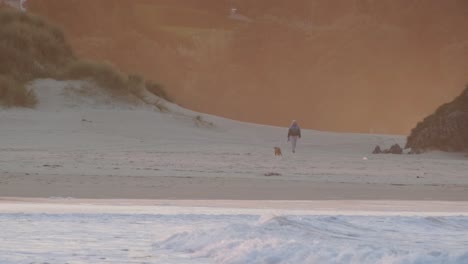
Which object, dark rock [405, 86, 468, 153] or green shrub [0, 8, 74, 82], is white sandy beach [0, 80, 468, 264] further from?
green shrub [0, 8, 74, 82]

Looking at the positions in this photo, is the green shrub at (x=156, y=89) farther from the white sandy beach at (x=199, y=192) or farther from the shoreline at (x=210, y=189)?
the shoreline at (x=210, y=189)

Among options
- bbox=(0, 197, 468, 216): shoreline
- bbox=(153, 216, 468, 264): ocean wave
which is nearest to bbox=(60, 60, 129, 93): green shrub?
bbox=(0, 197, 468, 216): shoreline

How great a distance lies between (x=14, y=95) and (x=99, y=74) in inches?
117

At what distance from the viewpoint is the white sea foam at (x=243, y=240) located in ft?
11.7

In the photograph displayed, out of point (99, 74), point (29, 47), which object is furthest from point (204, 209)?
point (29, 47)

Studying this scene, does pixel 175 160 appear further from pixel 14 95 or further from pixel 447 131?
pixel 14 95

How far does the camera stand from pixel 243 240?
152 inches

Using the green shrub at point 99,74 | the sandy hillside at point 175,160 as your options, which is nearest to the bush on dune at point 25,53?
the green shrub at point 99,74

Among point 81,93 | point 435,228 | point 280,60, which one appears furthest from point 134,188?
point 280,60

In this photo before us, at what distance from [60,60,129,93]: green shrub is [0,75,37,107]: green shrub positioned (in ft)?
6.79

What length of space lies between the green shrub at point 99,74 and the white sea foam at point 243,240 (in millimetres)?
23914

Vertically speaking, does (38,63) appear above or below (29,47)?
below

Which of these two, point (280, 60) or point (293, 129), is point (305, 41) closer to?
point (280, 60)

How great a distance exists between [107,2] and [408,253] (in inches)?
1742
